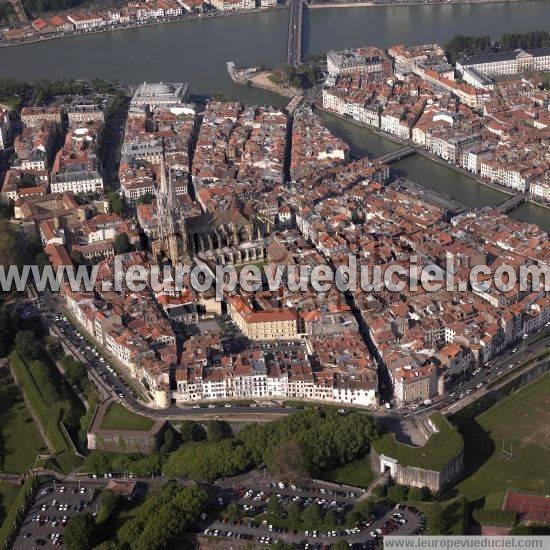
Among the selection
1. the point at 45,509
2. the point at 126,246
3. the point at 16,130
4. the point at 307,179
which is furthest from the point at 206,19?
the point at 45,509

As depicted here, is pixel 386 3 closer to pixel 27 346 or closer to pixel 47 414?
pixel 27 346

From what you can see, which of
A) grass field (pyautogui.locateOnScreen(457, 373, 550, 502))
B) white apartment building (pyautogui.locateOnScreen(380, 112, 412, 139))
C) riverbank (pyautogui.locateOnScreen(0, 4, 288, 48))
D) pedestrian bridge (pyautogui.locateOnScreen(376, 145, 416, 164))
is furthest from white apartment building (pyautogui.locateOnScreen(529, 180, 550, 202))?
riverbank (pyautogui.locateOnScreen(0, 4, 288, 48))

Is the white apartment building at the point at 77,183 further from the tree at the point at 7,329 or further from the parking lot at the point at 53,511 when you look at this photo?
the parking lot at the point at 53,511

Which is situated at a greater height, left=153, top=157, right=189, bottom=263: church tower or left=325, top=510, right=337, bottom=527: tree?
left=153, top=157, right=189, bottom=263: church tower

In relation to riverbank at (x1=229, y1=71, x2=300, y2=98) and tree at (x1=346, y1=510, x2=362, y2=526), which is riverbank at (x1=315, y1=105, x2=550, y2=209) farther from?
tree at (x1=346, y1=510, x2=362, y2=526)

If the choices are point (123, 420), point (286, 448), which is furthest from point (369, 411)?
point (123, 420)

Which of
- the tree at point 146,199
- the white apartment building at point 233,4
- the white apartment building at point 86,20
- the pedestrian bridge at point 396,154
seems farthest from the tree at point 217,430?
the white apartment building at point 233,4

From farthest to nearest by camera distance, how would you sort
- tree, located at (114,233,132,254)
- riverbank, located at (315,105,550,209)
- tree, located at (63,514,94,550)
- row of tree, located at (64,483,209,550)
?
riverbank, located at (315,105,550,209)
tree, located at (114,233,132,254)
tree, located at (63,514,94,550)
row of tree, located at (64,483,209,550)
